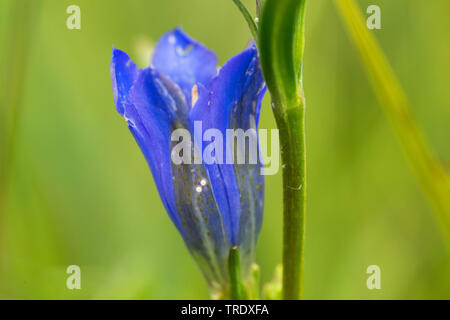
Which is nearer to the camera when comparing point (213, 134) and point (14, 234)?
point (213, 134)

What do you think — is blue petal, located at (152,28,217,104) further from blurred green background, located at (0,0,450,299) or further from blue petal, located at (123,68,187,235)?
blurred green background, located at (0,0,450,299)

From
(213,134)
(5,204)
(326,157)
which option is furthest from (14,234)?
(213,134)

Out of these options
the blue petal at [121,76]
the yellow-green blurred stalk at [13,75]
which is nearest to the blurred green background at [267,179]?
the yellow-green blurred stalk at [13,75]

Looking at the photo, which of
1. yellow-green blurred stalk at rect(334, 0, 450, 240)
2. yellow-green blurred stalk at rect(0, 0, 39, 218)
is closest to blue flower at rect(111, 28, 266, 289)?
yellow-green blurred stalk at rect(334, 0, 450, 240)

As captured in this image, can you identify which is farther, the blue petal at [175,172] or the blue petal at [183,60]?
the blue petal at [183,60]

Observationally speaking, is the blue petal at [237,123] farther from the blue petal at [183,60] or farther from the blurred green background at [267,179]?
the blurred green background at [267,179]

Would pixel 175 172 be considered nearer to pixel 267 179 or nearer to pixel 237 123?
pixel 237 123

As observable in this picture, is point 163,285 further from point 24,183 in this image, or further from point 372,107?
point 372,107
